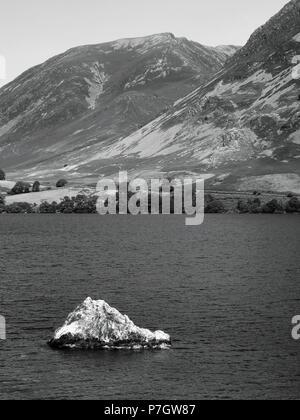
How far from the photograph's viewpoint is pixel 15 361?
226 feet

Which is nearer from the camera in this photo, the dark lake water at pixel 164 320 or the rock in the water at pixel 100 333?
the dark lake water at pixel 164 320

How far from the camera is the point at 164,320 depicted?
3442 inches

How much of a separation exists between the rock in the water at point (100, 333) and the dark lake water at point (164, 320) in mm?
1785

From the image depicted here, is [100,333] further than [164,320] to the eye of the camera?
No

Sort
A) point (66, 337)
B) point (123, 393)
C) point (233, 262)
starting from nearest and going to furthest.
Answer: point (123, 393), point (66, 337), point (233, 262)

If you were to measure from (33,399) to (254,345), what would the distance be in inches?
1079

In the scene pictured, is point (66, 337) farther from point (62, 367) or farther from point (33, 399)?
point (33, 399)

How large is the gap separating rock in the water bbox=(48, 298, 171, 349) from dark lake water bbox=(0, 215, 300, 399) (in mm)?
1785

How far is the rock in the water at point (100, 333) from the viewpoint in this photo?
242 feet

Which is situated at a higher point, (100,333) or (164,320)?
(100,333)

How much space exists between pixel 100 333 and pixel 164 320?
1505 centimetres

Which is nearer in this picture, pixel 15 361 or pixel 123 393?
pixel 123 393

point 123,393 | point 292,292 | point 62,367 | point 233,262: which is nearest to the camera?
point 123,393
